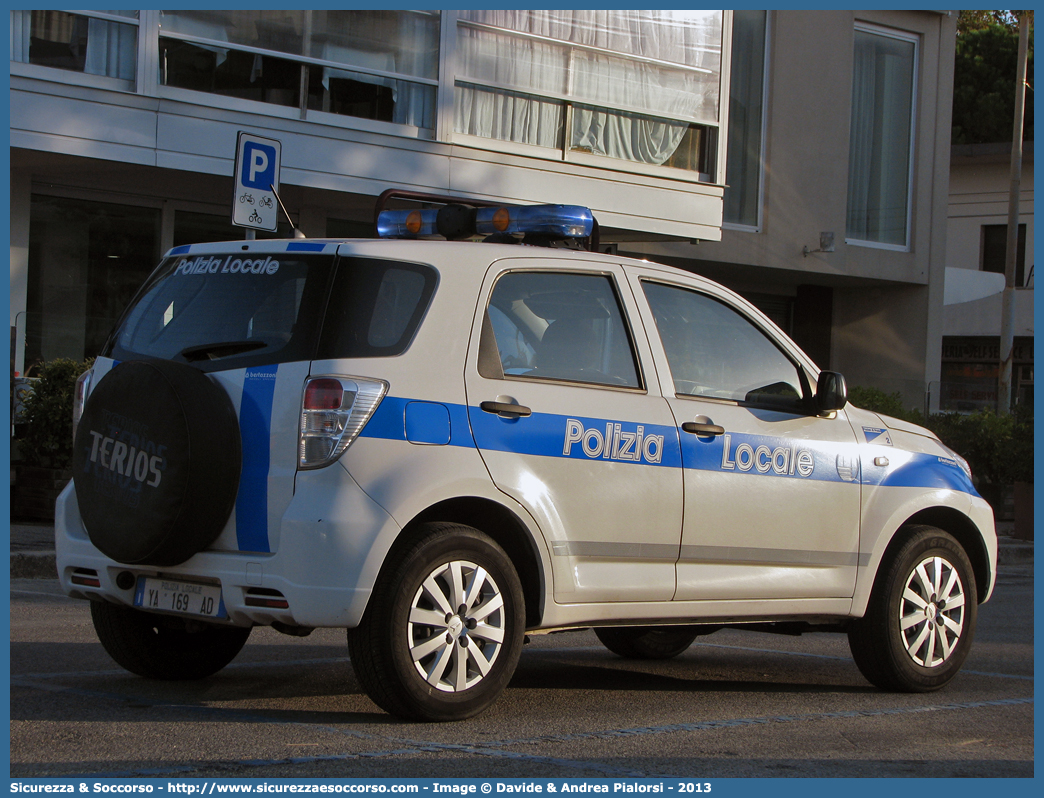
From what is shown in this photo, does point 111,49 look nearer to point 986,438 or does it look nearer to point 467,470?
point 467,470

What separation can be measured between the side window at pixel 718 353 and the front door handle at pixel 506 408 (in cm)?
89

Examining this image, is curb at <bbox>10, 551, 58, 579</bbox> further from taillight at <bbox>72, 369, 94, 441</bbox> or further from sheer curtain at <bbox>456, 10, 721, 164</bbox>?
sheer curtain at <bbox>456, 10, 721, 164</bbox>

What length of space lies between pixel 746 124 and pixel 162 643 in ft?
58.2

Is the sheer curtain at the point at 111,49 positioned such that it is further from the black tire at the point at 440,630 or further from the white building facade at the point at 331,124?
the black tire at the point at 440,630

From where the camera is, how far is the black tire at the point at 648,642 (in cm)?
725

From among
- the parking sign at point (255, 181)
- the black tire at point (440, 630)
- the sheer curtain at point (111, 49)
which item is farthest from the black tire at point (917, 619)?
the sheer curtain at point (111, 49)

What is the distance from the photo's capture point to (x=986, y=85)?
4609 centimetres

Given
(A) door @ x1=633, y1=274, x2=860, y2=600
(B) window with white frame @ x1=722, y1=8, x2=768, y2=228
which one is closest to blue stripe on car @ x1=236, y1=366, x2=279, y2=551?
(A) door @ x1=633, y1=274, x2=860, y2=600

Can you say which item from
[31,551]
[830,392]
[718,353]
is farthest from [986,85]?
[718,353]

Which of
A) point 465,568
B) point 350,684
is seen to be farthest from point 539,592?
point 350,684

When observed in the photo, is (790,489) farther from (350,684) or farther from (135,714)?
(135,714)

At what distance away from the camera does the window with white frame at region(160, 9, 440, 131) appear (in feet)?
46.2

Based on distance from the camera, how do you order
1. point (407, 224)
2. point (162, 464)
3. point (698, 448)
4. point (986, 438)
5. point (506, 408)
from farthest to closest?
point (986, 438), point (407, 224), point (698, 448), point (506, 408), point (162, 464)

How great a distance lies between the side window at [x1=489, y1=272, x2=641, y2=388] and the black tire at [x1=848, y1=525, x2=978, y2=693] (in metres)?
1.75
